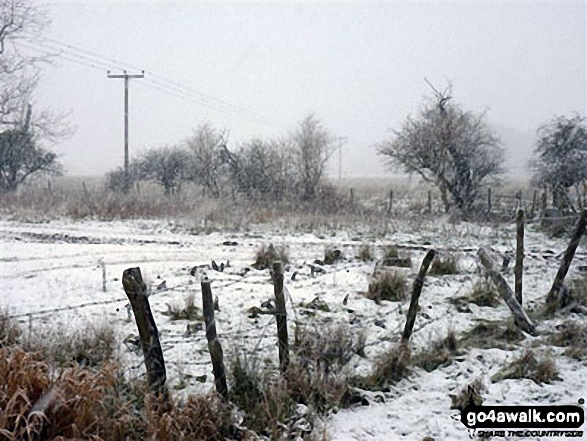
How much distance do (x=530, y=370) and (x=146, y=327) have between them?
4.13 meters

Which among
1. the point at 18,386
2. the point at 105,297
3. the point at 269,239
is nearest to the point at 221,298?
the point at 105,297

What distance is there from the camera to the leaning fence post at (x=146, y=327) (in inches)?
177

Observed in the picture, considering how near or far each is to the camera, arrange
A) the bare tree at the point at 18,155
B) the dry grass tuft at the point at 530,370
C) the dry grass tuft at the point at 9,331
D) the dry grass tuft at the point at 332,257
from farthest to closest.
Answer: the bare tree at the point at 18,155 < the dry grass tuft at the point at 332,257 < the dry grass tuft at the point at 9,331 < the dry grass tuft at the point at 530,370

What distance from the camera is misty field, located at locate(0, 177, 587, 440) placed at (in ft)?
16.6

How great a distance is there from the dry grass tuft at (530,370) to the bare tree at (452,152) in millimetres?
21253

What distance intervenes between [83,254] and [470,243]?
10779mm

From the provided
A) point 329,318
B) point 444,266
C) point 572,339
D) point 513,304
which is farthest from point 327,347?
point 444,266

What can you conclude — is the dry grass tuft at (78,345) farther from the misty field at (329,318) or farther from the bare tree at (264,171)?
the bare tree at (264,171)

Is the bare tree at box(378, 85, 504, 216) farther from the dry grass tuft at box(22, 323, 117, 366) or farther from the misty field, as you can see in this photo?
the dry grass tuft at box(22, 323, 117, 366)

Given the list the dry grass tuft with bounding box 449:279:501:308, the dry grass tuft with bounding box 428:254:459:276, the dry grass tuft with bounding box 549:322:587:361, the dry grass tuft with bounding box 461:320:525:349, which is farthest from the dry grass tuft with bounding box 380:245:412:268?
the dry grass tuft with bounding box 549:322:587:361

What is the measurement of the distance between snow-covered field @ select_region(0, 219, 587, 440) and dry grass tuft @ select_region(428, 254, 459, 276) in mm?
209

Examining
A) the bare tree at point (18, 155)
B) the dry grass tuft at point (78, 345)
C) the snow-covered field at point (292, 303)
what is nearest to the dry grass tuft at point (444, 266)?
the snow-covered field at point (292, 303)

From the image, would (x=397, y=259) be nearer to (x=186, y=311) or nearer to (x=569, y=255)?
(x=569, y=255)

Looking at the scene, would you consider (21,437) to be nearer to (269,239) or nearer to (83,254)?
(83,254)
